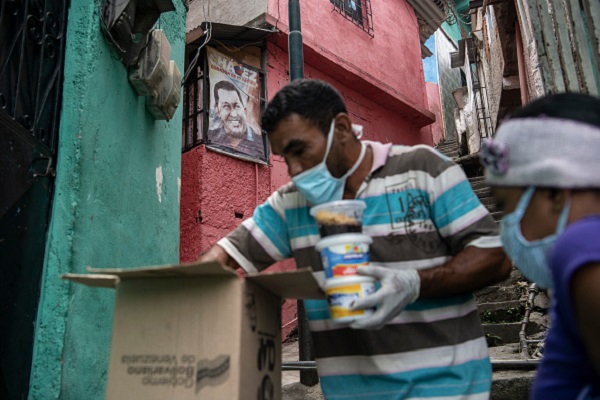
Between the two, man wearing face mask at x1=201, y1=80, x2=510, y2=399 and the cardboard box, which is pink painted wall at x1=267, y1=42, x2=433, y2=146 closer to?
man wearing face mask at x1=201, y1=80, x2=510, y2=399

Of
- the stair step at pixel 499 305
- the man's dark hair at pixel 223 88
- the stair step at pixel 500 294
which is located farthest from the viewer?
the man's dark hair at pixel 223 88

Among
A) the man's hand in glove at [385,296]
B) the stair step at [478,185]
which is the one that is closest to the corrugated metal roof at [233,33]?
the stair step at [478,185]

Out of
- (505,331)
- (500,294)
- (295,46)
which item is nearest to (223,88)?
(295,46)

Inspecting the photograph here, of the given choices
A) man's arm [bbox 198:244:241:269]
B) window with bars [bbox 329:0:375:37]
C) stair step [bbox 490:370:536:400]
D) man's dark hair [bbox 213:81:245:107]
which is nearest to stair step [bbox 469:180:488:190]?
window with bars [bbox 329:0:375:37]

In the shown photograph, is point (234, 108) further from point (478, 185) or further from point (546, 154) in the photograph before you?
point (546, 154)

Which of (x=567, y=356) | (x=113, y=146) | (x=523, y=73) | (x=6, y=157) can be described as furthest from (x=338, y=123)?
(x=523, y=73)

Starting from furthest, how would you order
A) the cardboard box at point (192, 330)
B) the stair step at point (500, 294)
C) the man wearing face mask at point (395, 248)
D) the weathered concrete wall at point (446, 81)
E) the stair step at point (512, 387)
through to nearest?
the weathered concrete wall at point (446, 81), the stair step at point (500, 294), the stair step at point (512, 387), the man wearing face mask at point (395, 248), the cardboard box at point (192, 330)

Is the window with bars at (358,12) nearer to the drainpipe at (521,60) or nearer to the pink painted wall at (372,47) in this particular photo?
the pink painted wall at (372,47)

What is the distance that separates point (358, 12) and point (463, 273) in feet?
32.4

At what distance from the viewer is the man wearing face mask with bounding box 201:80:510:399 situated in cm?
155

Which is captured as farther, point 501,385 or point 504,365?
point 504,365

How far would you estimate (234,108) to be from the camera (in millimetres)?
7566

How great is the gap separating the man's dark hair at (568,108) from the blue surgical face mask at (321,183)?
31.7 inches

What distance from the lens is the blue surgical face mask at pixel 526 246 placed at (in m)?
1.02
